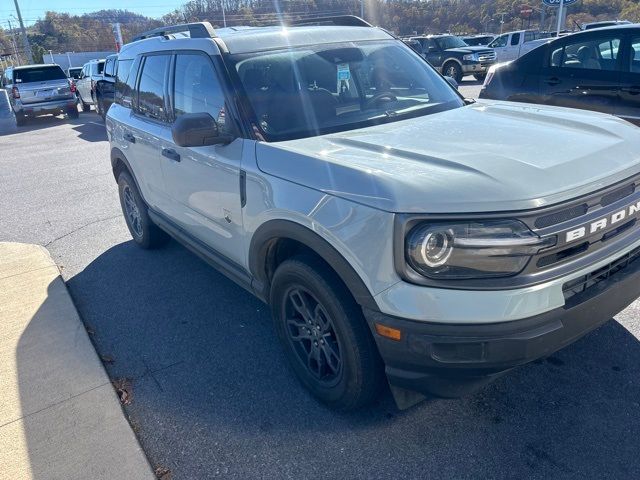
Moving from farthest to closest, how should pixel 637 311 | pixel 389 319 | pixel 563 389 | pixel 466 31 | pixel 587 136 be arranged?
pixel 466 31 < pixel 637 311 < pixel 563 389 < pixel 587 136 < pixel 389 319

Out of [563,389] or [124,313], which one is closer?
[563,389]

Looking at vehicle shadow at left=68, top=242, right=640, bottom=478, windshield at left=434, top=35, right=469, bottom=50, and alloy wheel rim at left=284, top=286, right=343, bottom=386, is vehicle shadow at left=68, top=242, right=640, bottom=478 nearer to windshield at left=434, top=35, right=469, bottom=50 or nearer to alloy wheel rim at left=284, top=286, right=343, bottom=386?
alloy wheel rim at left=284, top=286, right=343, bottom=386

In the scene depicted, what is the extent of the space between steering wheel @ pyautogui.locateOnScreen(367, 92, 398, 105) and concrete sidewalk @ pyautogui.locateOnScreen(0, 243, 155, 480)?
237cm

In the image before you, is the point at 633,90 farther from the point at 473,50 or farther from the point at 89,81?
the point at 89,81

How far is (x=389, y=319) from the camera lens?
222cm

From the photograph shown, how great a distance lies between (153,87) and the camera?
4.25 meters

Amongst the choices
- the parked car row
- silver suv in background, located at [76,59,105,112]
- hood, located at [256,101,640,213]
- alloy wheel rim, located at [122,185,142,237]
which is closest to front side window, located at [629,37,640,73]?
hood, located at [256,101,640,213]

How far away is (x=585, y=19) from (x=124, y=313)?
173ft

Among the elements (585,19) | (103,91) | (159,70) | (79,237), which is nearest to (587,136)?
(159,70)

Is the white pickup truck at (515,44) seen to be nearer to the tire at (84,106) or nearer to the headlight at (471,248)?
the tire at (84,106)

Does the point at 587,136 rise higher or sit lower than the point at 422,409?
higher

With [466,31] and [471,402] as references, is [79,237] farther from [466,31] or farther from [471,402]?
[466,31]

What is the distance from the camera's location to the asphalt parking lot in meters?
2.48

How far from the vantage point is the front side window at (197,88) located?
3.26 m
